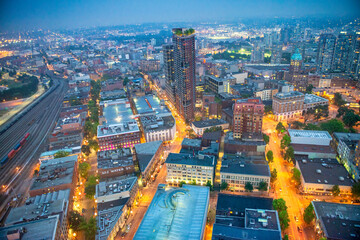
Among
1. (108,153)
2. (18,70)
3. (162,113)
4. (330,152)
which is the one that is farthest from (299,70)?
(18,70)

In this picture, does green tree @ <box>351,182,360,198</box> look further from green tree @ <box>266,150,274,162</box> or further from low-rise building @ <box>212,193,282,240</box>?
green tree @ <box>266,150,274,162</box>

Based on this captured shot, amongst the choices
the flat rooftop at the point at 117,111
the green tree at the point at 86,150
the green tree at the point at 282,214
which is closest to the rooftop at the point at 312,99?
the green tree at the point at 282,214

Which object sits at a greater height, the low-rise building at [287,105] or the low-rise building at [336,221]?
the low-rise building at [287,105]

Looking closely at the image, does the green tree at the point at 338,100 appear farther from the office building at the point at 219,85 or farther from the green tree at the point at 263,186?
the green tree at the point at 263,186

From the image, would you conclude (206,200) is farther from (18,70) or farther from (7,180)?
(18,70)

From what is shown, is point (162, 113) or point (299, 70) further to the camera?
point (299, 70)

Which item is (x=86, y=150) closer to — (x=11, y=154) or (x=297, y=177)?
(x=11, y=154)

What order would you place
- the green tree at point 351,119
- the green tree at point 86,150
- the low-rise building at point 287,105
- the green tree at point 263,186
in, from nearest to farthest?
the green tree at point 263,186 → the green tree at point 86,150 → the green tree at point 351,119 → the low-rise building at point 287,105

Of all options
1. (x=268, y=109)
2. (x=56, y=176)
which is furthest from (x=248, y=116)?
(x=56, y=176)
